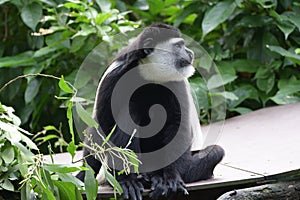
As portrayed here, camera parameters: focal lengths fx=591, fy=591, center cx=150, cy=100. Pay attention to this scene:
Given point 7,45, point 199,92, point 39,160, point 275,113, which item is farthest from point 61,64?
point 39,160

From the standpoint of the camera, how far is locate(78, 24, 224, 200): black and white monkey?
8.68 ft

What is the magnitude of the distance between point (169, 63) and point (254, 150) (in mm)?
745

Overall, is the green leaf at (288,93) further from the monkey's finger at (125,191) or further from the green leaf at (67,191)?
the green leaf at (67,191)

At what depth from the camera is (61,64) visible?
15.6 feet

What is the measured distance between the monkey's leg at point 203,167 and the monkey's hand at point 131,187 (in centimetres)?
23

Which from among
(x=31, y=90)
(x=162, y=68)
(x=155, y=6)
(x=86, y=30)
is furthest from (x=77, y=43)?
(x=162, y=68)

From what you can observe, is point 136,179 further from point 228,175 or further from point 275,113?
point 275,113

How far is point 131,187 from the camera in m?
2.55

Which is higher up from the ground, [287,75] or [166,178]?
[166,178]

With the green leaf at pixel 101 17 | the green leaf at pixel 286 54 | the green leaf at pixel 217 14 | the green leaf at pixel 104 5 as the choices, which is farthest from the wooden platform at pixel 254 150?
the green leaf at pixel 104 5

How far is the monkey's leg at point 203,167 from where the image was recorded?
2.68 meters

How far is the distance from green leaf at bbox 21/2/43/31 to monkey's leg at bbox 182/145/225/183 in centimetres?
224

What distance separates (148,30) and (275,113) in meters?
1.50

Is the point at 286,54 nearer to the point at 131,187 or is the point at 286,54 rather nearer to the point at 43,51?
the point at 43,51
